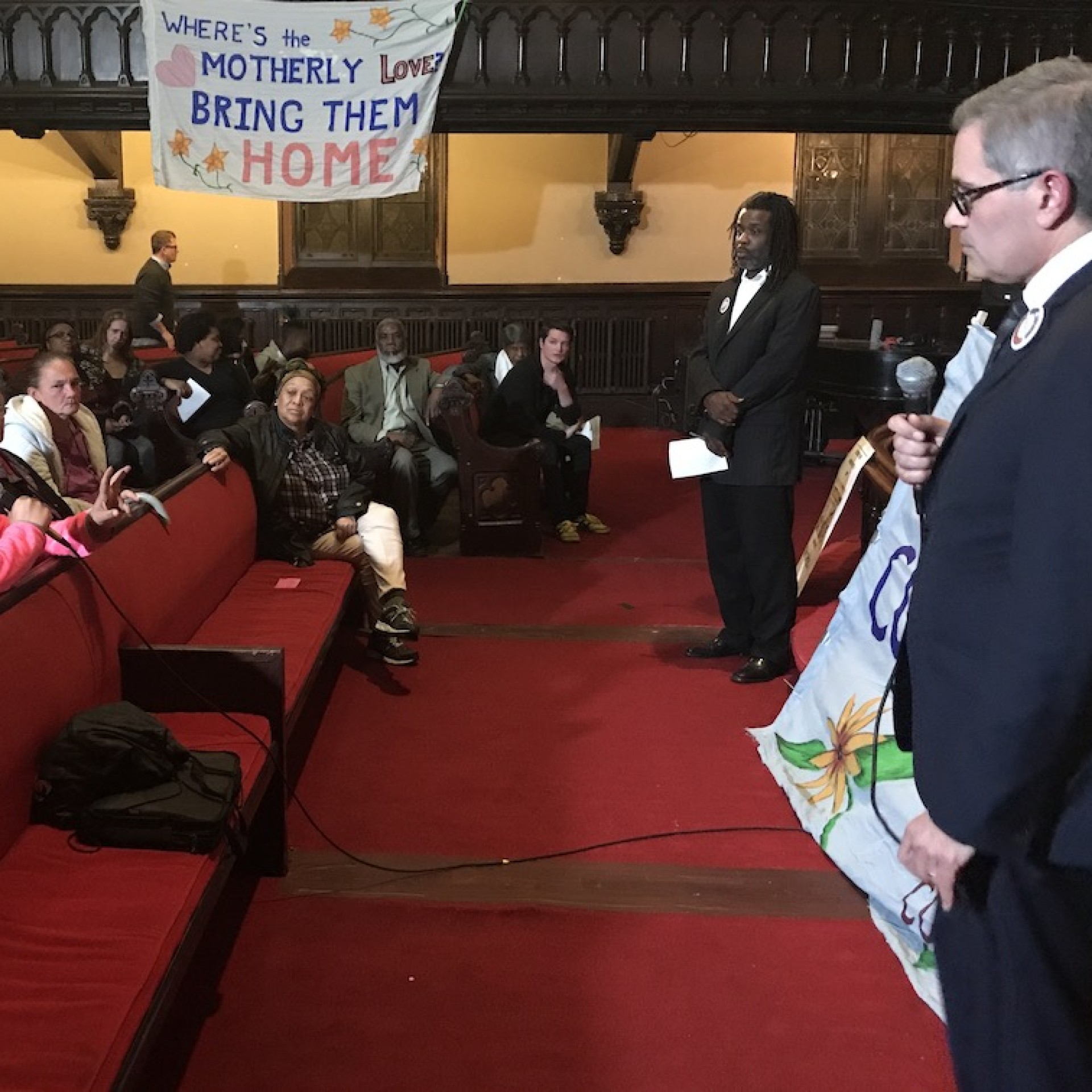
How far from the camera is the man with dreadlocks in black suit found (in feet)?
14.4

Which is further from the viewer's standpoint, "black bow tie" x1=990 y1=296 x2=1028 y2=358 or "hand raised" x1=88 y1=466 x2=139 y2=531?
"hand raised" x1=88 y1=466 x2=139 y2=531

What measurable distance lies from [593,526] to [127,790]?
502 centimetres

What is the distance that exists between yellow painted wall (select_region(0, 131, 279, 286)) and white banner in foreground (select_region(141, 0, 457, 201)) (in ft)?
16.2

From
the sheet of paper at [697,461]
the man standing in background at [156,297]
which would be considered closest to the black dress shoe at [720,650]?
the sheet of paper at [697,461]

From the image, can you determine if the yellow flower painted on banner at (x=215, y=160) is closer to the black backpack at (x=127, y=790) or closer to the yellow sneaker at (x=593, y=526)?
the yellow sneaker at (x=593, y=526)

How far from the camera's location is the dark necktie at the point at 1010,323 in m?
1.60

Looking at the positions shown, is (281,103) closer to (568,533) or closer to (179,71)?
(179,71)

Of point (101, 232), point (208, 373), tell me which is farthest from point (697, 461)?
point (101, 232)

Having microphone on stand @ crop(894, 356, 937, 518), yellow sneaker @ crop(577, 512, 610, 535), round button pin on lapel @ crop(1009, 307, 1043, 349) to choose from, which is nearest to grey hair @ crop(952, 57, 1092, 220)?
round button pin on lapel @ crop(1009, 307, 1043, 349)

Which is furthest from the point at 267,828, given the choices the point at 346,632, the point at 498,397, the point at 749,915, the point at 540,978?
the point at 498,397

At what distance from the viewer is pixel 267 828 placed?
3.15 m

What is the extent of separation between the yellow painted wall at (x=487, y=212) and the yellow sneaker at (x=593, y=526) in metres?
5.02

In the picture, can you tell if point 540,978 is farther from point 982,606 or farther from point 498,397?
point 498,397

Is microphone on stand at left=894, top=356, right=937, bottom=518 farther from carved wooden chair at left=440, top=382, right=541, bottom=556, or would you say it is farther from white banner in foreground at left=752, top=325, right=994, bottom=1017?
carved wooden chair at left=440, top=382, right=541, bottom=556
